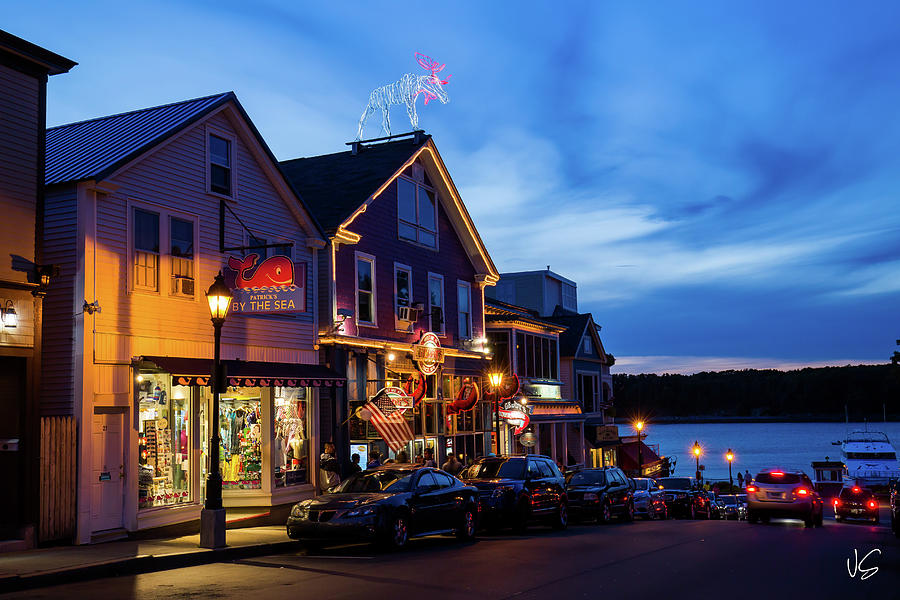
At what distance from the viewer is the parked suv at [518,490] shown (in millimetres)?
22156

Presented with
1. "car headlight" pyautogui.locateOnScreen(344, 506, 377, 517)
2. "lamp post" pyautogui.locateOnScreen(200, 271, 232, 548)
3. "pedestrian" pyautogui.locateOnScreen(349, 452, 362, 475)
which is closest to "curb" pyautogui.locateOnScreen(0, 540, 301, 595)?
"lamp post" pyautogui.locateOnScreen(200, 271, 232, 548)

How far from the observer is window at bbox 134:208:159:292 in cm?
1958

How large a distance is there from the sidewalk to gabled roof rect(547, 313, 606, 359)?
31260 mm

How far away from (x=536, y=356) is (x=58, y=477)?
27143 millimetres

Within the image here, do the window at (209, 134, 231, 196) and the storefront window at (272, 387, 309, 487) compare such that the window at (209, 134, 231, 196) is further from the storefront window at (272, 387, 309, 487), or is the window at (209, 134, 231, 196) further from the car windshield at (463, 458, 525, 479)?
the car windshield at (463, 458, 525, 479)

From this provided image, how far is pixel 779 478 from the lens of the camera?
2691 centimetres

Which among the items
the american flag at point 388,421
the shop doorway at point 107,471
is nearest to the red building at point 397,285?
the american flag at point 388,421

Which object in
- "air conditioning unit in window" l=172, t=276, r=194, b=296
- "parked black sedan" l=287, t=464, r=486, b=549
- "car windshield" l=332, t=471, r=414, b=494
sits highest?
"air conditioning unit in window" l=172, t=276, r=194, b=296

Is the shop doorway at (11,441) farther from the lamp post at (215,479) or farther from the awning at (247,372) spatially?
the lamp post at (215,479)

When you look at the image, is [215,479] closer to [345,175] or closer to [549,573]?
[549,573]

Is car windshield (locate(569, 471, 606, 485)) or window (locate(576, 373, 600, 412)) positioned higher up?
window (locate(576, 373, 600, 412))

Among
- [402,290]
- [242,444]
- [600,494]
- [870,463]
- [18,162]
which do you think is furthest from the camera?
[870,463]

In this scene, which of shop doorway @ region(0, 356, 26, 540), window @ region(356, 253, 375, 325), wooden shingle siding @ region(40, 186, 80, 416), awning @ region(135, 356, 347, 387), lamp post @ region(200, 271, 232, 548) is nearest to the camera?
shop doorway @ region(0, 356, 26, 540)

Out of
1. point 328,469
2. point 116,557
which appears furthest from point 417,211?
point 116,557
